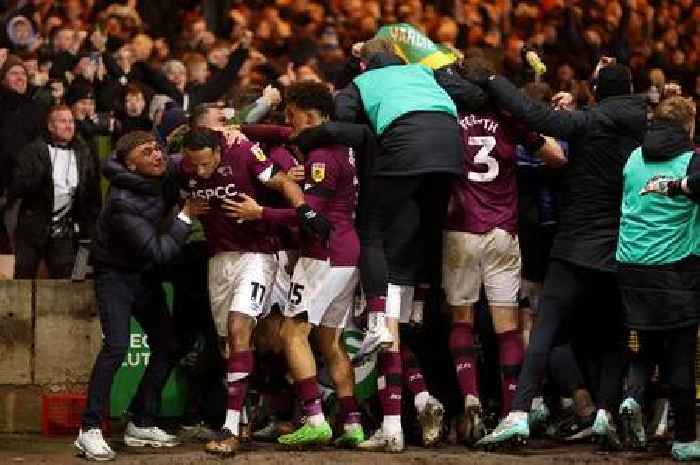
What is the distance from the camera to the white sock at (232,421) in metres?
11.5

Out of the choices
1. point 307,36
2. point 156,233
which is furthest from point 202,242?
point 307,36

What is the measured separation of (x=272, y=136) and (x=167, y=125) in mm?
1830

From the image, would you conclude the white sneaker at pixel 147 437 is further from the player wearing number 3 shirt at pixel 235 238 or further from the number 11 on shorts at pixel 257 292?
the number 11 on shorts at pixel 257 292

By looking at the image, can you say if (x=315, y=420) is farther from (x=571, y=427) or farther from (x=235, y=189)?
(x=571, y=427)

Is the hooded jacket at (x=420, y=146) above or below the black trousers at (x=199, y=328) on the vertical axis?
above

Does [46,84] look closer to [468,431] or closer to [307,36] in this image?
[307,36]

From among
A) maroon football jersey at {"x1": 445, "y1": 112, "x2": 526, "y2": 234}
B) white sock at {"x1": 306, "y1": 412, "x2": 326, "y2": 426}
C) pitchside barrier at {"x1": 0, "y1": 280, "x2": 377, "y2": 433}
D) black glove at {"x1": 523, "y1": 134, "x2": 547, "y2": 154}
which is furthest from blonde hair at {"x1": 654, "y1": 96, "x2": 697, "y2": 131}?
pitchside barrier at {"x1": 0, "y1": 280, "x2": 377, "y2": 433}

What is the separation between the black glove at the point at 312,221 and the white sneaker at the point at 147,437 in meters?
1.80

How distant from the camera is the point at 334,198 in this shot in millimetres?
11703

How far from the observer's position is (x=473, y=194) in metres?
12.0

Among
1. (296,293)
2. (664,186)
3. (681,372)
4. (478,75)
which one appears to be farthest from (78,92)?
(681,372)

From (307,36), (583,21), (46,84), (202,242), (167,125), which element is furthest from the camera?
(583,21)

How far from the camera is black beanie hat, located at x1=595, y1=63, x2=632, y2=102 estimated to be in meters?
12.0

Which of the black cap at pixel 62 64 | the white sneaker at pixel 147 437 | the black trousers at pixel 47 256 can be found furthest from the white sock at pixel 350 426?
the black cap at pixel 62 64
